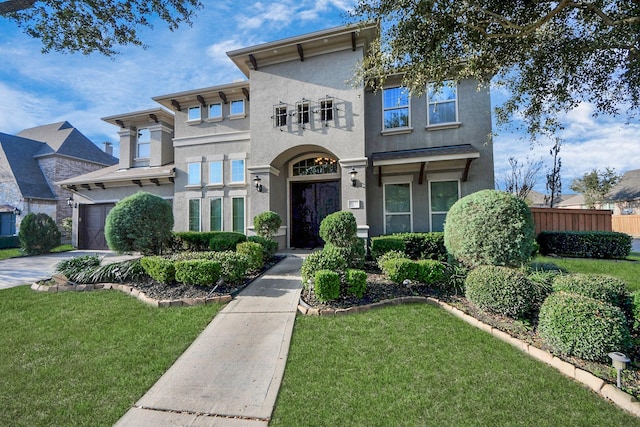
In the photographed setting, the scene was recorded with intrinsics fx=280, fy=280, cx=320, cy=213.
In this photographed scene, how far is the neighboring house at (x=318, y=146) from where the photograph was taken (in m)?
10.1

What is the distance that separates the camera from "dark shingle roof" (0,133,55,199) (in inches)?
759

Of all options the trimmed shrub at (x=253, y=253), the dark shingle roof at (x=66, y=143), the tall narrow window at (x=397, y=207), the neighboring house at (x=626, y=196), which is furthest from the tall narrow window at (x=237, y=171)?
the neighboring house at (x=626, y=196)

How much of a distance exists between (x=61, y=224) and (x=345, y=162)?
21973mm

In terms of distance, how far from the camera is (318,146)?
417 inches

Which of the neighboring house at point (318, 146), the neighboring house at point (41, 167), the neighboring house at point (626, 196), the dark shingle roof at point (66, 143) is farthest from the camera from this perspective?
the neighboring house at point (626, 196)

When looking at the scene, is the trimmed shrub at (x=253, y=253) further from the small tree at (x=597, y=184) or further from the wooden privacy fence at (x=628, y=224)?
the small tree at (x=597, y=184)

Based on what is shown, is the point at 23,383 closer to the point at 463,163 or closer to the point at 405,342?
the point at 405,342

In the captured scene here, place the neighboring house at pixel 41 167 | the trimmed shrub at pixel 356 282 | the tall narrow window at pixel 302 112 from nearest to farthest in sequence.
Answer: the trimmed shrub at pixel 356 282, the tall narrow window at pixel 302 112, the neighboring house at pixel 41 167

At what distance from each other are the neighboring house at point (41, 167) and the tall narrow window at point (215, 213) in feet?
52.1

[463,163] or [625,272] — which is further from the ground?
[463,163]

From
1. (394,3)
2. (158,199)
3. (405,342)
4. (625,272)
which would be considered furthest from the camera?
(158,199)

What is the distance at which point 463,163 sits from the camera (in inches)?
394

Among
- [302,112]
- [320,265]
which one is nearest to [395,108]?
[302,112]

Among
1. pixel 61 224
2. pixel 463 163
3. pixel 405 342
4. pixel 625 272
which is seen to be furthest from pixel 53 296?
pixel 61 224
